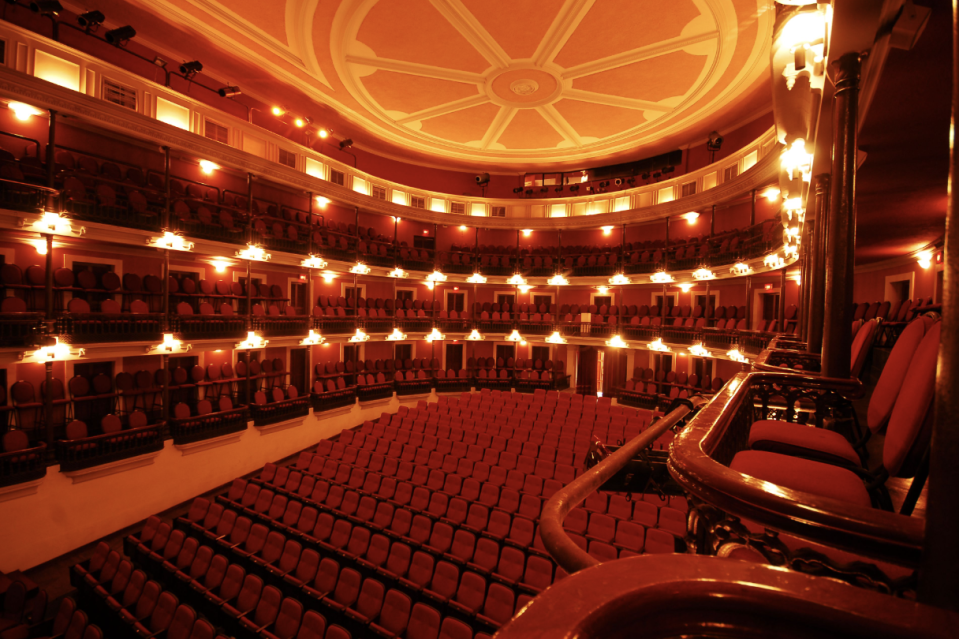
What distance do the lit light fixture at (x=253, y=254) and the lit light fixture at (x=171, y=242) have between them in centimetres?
133

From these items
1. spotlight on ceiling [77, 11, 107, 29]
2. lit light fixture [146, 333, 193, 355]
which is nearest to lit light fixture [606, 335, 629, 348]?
lit light fixture [146, 333, 193, 355]

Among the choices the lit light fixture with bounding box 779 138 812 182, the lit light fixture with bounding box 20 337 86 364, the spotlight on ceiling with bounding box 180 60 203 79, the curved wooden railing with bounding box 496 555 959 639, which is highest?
the spotlight on ceiling with bounding box 180 60 203 79

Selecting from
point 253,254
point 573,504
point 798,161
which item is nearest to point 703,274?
point 798,161

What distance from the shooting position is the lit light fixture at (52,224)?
8.10m

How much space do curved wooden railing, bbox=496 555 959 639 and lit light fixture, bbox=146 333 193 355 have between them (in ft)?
39.3

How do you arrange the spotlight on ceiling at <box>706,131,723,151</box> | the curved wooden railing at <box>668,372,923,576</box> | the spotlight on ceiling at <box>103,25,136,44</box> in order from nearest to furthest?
1. the curved wooden railing at <box>668,372,923,576</box>
2. the spotlight on ceiling at <box>103,25,136,44</box>
3. the spotlight on ceiling at <box>706,131,723,151</box>

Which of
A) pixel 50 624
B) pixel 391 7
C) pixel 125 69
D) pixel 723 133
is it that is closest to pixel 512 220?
pixel 723 133

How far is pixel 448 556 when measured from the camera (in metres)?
6.31

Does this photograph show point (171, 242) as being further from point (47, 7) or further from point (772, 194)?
point (772, 194)

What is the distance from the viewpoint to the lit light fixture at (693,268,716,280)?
14.3 m

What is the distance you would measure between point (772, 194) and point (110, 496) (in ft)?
65.4

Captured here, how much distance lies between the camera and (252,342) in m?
12.1

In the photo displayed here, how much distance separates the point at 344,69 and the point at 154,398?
10.7 meters

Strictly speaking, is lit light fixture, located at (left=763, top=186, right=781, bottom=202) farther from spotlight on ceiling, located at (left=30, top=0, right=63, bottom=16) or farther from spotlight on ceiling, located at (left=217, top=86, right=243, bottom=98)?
spotlight on ceiling, located at (left=30, top=0, right=63, bottom=16)
